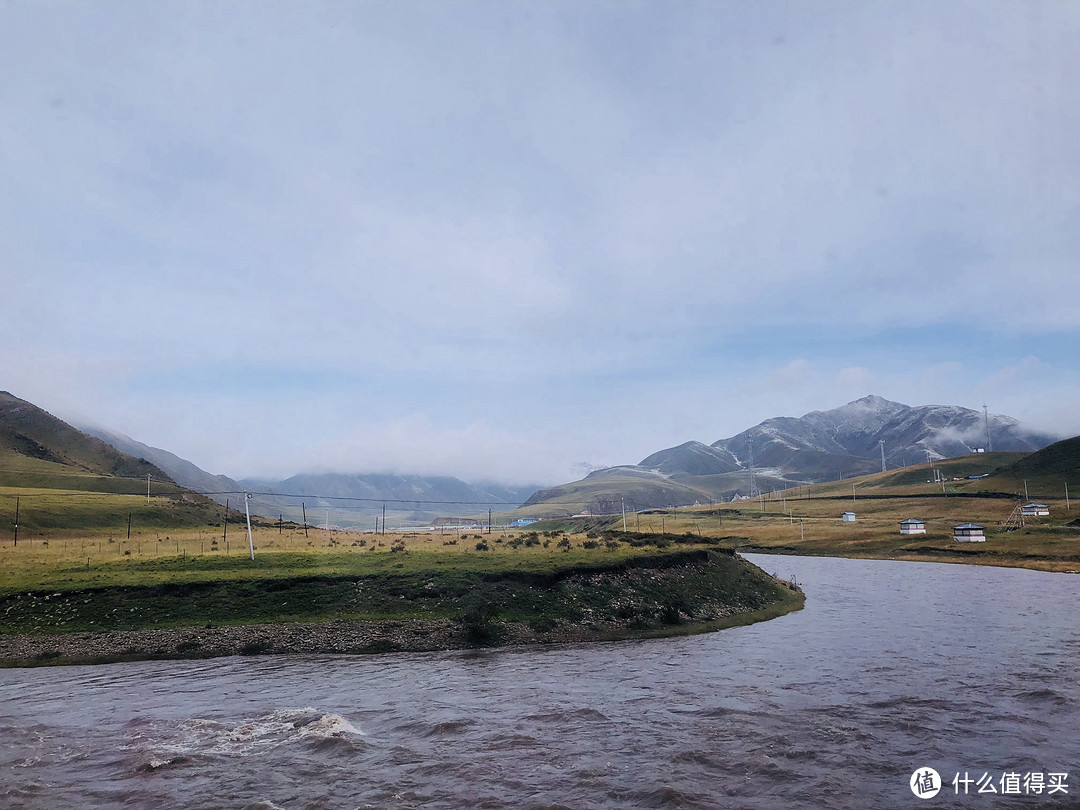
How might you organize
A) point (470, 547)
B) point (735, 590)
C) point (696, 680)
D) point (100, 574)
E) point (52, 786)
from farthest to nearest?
1. point (470, 547)
2. point (735, 590)
3. point (100, 574)
4. point (696, 680)
5. point (52, 786)

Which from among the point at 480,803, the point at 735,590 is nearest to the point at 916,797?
the point at 480,803

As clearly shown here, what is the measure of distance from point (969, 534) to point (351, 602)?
478ft

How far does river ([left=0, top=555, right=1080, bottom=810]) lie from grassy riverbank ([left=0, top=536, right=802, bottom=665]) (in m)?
3.32

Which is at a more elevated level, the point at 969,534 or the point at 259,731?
the point at 259,731

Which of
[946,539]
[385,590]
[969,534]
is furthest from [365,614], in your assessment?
[969,534]

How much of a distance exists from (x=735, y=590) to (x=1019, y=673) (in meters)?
29.3

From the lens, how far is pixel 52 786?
79.4ft

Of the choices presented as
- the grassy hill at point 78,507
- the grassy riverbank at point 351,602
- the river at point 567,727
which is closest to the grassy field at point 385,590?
the grassy riverbank at point 351,602

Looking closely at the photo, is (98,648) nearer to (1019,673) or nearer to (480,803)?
(480,803)

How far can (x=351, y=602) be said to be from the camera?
2111 inches

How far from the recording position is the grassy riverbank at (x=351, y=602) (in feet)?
156

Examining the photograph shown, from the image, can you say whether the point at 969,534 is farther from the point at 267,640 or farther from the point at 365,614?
the point at 267,640

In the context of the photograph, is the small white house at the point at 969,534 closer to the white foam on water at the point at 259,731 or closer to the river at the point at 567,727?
the river at the point at 567,727

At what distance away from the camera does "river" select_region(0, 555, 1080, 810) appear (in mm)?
23297
